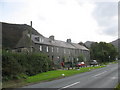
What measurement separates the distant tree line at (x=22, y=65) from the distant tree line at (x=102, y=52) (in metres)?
48.3

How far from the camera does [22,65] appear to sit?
23.4 m

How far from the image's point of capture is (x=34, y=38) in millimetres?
45188

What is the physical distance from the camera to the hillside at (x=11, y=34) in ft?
137

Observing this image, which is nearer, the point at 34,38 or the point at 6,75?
the point at 6,75

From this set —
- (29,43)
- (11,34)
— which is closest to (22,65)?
(29,43)

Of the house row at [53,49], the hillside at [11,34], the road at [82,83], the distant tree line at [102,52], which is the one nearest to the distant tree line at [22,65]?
the road at [82,83]

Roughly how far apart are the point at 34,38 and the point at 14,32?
19.1 feet

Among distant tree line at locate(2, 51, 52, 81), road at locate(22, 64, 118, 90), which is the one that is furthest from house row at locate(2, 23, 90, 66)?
road at locate(22, 64, 118, 90)

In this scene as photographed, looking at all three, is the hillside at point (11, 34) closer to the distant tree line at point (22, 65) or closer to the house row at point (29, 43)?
the house row at point (29, 43)

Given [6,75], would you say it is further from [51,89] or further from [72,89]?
[72,89]

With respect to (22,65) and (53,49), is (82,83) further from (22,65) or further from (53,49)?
(53,49)

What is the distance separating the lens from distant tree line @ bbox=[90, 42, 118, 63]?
7734cm

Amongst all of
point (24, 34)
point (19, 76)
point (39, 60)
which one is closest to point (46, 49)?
point (24, 34)

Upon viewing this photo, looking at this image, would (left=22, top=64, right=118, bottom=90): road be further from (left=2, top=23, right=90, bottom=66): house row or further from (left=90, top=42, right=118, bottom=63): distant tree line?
(left=90, top=42, right=118, bottom=63): distant tree line
